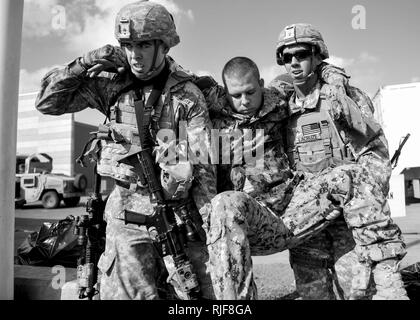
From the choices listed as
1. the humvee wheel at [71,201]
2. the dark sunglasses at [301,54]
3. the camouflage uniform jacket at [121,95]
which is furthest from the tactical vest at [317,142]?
the humvee wheel at [71,201]

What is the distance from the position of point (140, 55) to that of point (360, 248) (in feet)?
5.79

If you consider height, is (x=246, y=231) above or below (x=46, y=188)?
below

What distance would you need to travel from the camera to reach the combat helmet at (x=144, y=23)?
246 centimetres

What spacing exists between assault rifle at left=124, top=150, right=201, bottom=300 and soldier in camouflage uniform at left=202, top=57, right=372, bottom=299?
386mm

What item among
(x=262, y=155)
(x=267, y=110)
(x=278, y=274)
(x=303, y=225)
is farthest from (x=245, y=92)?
(x=278, y=274)

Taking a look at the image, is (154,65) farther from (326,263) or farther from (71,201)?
(71,201)

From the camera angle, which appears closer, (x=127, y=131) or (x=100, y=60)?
(x=100, y=60)

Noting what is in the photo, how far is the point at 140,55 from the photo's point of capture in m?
2.52

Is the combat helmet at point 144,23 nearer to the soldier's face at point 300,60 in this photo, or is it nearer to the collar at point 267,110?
the collar at point 267,110

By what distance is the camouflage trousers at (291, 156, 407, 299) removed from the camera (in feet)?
6.72

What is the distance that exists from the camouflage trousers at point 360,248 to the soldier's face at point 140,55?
1.26m

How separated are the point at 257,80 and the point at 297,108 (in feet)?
1.27

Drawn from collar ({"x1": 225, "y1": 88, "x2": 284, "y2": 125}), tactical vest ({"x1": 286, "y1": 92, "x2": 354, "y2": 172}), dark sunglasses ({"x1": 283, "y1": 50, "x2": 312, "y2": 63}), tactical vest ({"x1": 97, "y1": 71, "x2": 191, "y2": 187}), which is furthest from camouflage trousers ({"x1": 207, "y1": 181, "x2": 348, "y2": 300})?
dark sunglasses ({"x1": 283, "y1": 50, "x2": 312, "y2": 63})
